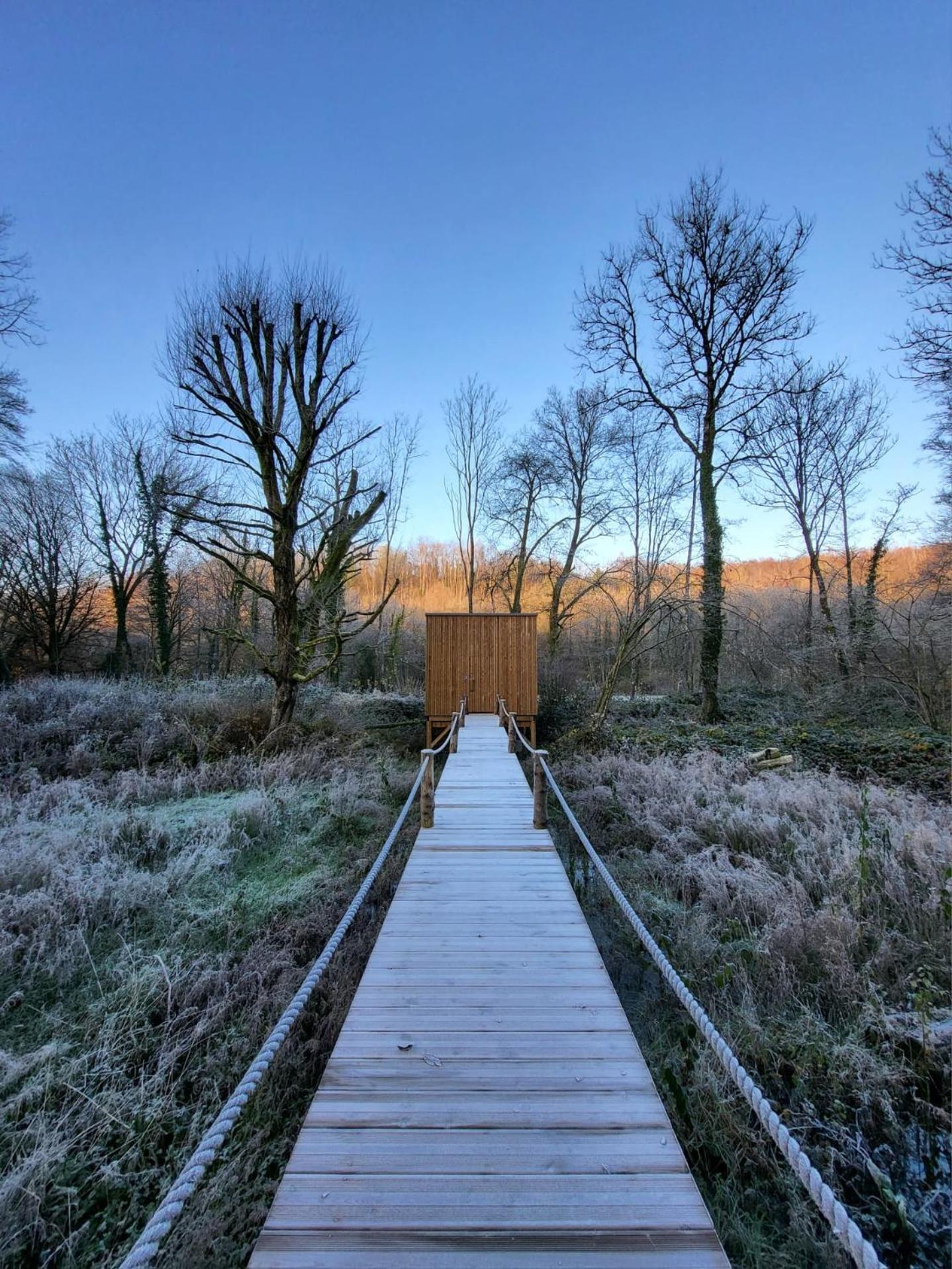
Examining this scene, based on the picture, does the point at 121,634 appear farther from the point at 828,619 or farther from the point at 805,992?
the point at 828,619

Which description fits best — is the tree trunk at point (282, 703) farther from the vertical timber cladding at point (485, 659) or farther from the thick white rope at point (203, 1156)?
the thick white rope at point (203, 1156)

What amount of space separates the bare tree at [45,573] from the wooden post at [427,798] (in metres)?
19.4

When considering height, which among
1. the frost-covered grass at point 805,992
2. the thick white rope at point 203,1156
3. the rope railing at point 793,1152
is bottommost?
the frost-covered grass at point 805,992

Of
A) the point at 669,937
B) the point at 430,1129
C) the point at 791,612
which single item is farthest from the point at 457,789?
the point at 791,612

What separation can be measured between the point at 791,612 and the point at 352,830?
2107 cm

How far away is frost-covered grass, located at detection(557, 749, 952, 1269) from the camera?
Answer: 235cm

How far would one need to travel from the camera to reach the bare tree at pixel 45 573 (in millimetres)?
19109

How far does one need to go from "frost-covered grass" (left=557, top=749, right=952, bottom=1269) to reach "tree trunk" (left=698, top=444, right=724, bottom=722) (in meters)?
6.17

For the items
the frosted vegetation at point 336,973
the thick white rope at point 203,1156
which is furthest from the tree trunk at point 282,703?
the thick white rope at point 203,1156

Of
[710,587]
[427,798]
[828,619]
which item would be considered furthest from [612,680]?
[828,619]

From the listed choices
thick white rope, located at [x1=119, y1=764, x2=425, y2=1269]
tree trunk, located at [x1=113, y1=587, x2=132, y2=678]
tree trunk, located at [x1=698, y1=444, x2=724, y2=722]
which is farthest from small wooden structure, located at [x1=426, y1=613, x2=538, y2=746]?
tree trunk, located at [x1=113, y1=587, x2=132, y2=678]

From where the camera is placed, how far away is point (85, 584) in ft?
68.8

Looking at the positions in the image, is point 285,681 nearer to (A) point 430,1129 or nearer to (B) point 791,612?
(A) point 430,1129

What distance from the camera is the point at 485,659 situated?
13.6 meters
